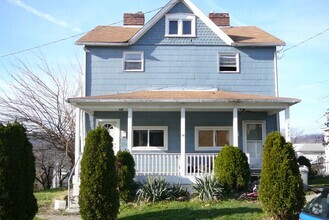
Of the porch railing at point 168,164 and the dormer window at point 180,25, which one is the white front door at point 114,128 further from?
the dormer window at point 180,25

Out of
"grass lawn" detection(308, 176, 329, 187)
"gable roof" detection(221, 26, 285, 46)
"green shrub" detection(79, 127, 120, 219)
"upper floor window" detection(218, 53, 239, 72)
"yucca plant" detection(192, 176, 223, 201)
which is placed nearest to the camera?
"green shrub" detection(79, 127, 120, 219)

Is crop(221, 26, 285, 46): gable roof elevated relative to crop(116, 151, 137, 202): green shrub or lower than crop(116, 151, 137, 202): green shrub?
elevated

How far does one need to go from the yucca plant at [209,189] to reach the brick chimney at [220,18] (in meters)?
10.5

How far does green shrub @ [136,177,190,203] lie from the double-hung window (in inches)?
176

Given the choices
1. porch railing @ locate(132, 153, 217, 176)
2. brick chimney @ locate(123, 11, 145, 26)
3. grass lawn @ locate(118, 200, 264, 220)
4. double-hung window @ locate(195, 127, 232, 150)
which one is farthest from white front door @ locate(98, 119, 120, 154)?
brick chimney @ locate(123, 11, 145, 26)

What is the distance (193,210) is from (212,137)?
684 cm

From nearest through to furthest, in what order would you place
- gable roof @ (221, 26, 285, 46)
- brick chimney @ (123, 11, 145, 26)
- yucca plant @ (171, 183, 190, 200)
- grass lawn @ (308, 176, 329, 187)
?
yucca plant @ (171, 183, 190, 200), grass lawn @ (308, 176, 329, 187), gable roof @ (221, 26, 285, 46), brick chimney @ (123, 11, 145, 26)

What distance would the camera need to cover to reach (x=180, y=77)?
1853 cm

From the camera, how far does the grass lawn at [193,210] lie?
10797 millimetres

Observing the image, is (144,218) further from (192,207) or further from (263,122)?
(263,122)

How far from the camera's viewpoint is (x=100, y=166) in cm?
1021

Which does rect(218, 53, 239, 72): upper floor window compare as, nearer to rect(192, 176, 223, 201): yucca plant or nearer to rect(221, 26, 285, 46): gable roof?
rect(221, 26, 285, 46): gable roof

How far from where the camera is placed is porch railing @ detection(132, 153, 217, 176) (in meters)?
15.1

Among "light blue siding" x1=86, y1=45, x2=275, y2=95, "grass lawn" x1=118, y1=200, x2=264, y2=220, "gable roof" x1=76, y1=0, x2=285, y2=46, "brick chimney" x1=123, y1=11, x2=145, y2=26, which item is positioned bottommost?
"grass lawn" x1=118, y1=200, x2=264, y2=220
